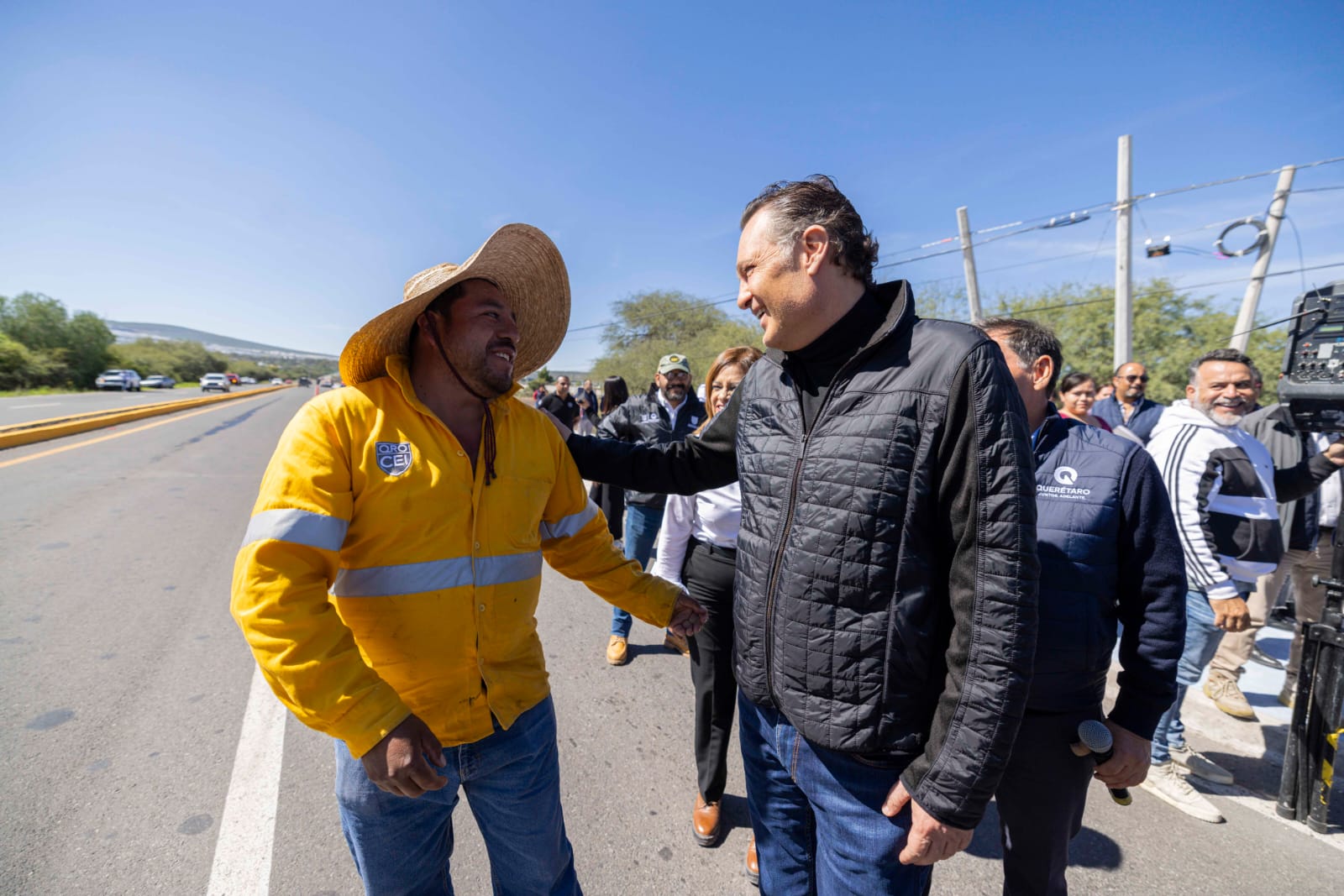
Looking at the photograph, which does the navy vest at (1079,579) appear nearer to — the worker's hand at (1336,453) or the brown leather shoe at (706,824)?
the brown leather shoe at (706,824)

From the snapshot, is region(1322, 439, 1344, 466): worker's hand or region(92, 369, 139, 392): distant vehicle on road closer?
region(1322, 439, 1344, 466): worker's hand

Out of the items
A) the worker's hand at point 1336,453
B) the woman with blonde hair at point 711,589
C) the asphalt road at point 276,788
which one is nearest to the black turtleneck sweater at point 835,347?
the woman with blonde hair at point 711,589

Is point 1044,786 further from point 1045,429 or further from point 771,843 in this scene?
point 1045,429

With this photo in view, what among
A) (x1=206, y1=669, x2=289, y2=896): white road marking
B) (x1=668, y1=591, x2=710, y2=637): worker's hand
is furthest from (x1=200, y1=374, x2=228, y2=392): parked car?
(x1=668, y1=591, x2=710, y2=637): worker's hand

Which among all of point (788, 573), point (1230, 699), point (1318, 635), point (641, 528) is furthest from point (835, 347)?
point (1230, 699)

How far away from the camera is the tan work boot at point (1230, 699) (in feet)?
11.7

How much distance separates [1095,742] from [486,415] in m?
1.99

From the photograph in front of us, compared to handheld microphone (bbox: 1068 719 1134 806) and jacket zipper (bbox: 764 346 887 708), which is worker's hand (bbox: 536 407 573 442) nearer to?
jacket zipper (bbox: 764 346 887 708)

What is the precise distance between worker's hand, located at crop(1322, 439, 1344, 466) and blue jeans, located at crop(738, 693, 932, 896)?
3.73 m

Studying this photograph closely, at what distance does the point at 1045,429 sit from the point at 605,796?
2.43m

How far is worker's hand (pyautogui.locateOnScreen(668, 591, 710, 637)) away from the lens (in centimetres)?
201

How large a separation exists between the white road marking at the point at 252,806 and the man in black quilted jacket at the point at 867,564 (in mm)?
1951

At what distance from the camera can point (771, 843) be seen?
1.71m

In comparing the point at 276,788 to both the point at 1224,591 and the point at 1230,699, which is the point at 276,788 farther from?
the point at 1230,699
